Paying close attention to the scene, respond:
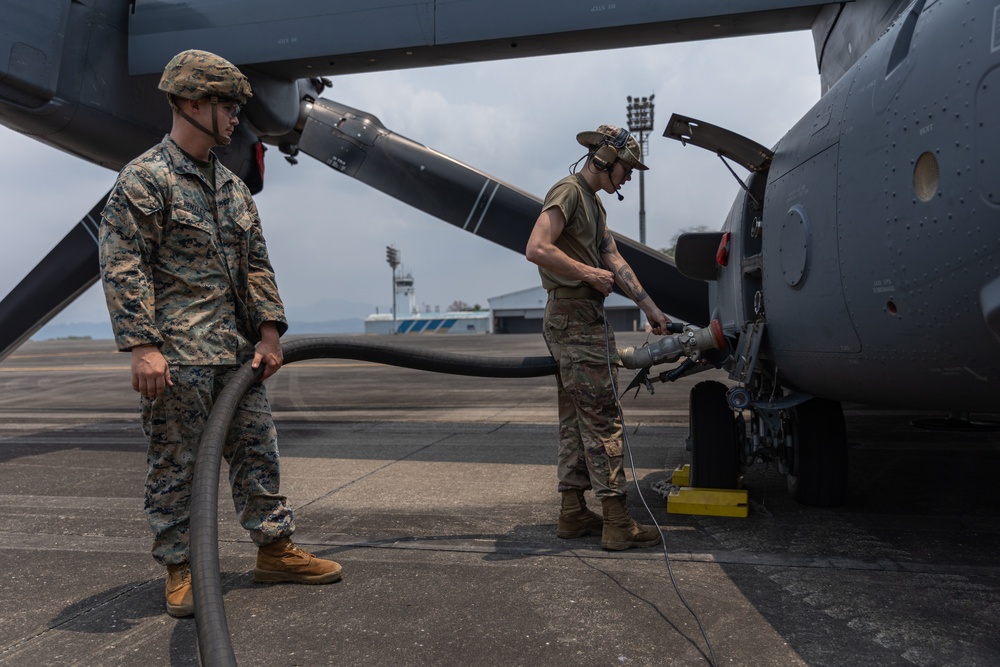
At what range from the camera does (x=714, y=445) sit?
4.42m

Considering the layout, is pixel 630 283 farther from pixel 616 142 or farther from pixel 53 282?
pixel 53 282

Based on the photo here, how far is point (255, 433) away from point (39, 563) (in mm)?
1490

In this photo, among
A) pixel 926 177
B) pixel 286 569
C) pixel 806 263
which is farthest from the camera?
pixel 806 263

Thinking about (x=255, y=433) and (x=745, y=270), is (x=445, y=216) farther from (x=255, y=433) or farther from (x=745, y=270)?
(x=255, y=433)

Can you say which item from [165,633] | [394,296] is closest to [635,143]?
[165,633]

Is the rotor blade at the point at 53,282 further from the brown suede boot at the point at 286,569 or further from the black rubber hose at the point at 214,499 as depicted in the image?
the brown suede boot at the point at 286,569

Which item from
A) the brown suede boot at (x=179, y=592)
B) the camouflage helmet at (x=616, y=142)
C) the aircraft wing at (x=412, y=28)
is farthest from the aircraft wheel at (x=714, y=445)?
the aircraft wing at (x=412, y=28)

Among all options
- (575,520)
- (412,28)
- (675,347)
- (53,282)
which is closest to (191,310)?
(575,520)

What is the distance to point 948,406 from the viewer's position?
3076mm

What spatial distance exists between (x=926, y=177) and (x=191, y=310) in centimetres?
288

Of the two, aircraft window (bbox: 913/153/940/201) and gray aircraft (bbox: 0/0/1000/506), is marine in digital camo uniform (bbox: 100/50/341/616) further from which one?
aircraft window (bbox: 913/153/940/201)

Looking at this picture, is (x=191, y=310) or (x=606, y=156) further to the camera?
(x=606, y=156)

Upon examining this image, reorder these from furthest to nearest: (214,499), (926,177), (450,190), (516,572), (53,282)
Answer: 1. (450,190)
2. (53,282)
3. (516,572)
4. (926,177)
5. (214,499)

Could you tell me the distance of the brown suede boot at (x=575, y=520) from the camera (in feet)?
12.8
